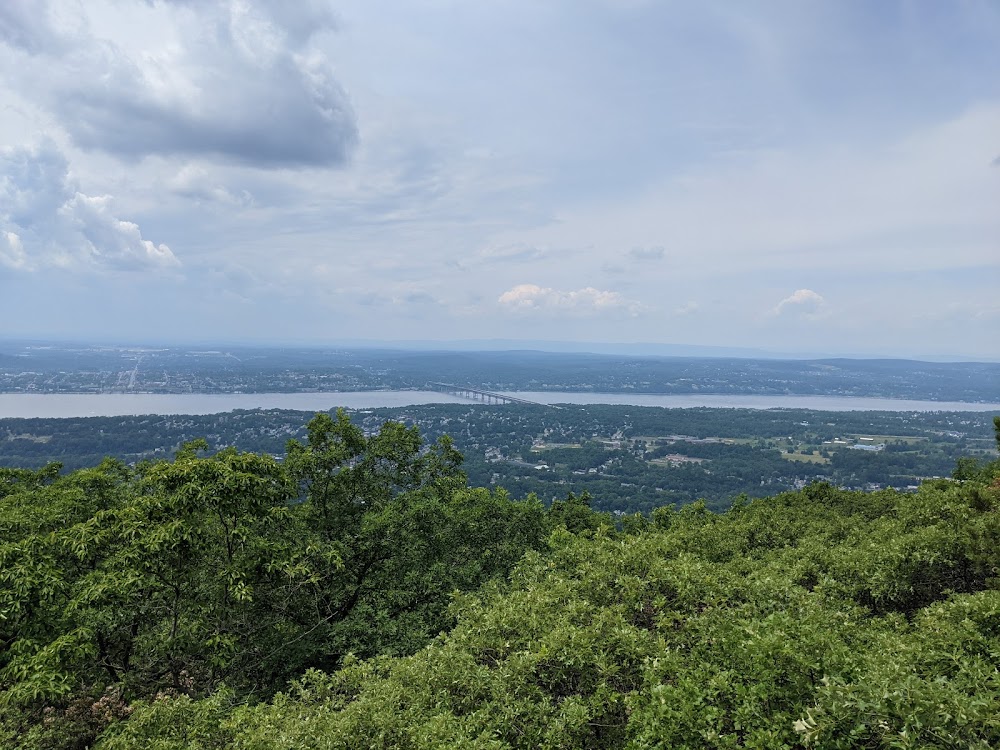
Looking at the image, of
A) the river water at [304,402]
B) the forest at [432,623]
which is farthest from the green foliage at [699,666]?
the river water at [304,402]

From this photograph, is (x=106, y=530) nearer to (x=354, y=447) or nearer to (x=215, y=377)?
(x=354, y=447)

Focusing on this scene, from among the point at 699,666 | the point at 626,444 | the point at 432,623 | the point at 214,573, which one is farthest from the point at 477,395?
the point at 699,666

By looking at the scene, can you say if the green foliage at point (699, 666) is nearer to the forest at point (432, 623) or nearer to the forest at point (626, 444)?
the forest at point (432, 623)

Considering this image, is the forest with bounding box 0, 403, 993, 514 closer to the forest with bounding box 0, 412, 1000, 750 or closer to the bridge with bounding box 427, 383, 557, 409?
the bridge with bounding box 427, 383, 557, 409

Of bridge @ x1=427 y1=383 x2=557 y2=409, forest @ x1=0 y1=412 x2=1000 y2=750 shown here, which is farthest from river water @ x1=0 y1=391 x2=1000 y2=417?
forest @ x1=0 y1=412 x2=1000 y2=750

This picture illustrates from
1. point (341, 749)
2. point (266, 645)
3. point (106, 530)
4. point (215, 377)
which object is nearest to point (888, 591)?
point (341, 749)

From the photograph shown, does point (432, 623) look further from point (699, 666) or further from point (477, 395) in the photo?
point (477, 395)

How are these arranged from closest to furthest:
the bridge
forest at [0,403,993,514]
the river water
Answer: forest at [0,403,993,514]
the river water
the bridge
